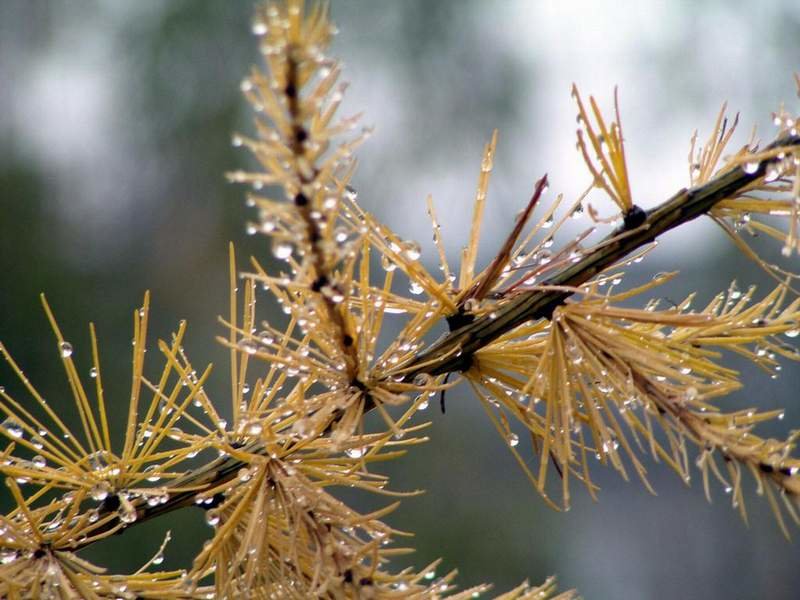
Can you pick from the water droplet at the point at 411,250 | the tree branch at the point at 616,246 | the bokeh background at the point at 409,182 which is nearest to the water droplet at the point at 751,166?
the tree branch at the point at 616,246

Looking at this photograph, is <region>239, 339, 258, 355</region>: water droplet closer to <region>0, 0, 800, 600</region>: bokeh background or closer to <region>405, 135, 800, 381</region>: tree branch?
<region>405, 135, 800, 381</region>: tree branch

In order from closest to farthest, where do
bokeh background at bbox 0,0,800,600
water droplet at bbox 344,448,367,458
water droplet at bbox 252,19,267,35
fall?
water droplet at bbox 252,19,267,35 < water droplet at bbox 344,448,367,458 < bokeh background at bbox 0,0,800,600

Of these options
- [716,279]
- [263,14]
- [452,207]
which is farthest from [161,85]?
[263,14]

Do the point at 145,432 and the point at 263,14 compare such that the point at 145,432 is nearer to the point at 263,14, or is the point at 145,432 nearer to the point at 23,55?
the point at 263,14

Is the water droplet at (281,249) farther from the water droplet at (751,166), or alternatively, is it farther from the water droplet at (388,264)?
the water droplet at (751,166)

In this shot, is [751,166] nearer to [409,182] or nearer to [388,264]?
[388,264]

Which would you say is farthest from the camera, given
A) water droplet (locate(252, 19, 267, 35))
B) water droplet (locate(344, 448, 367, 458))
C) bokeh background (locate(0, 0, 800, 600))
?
bokeh background (locate(0, 0, 800, 600))

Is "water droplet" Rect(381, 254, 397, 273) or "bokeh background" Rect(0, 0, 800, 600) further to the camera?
"bokeh background" Rect(0, 0, 800, 600)

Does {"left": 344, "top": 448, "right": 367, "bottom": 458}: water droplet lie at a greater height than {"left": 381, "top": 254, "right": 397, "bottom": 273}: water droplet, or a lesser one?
lesser

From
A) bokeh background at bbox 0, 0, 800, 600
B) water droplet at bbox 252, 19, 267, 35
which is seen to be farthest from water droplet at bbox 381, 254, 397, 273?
bokeh background at bbox 0, 0, 800, 600
